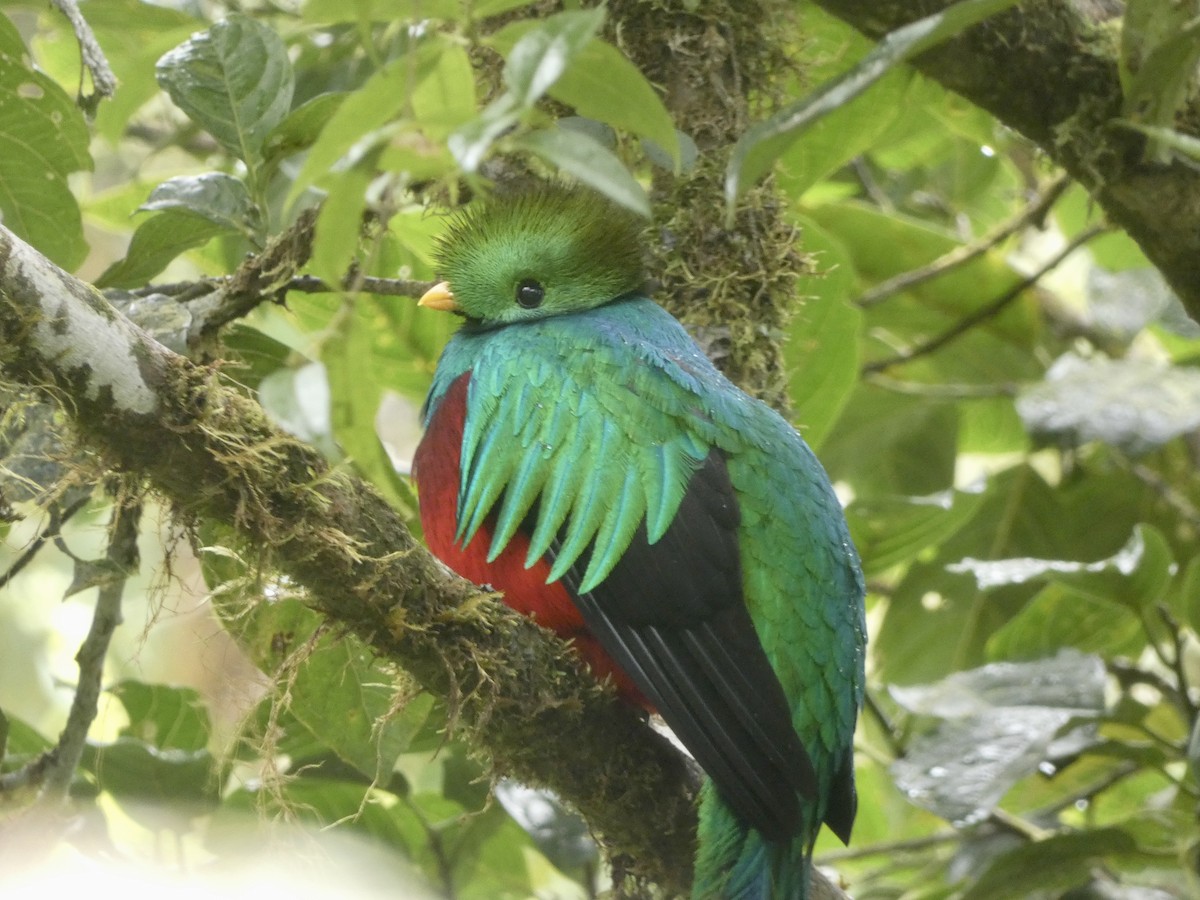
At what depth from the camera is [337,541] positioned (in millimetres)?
1747

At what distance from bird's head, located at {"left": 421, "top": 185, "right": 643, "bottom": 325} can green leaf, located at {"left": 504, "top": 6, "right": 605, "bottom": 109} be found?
1.36 m

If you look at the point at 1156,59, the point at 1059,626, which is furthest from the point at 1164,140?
the point at 1059,626

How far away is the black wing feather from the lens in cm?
195

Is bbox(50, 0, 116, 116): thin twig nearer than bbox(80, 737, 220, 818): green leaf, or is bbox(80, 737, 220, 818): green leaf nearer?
bbox(50, 0, 116, 116): thin twig

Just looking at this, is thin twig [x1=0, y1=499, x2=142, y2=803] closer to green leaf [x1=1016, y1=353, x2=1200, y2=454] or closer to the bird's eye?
the bird's eye

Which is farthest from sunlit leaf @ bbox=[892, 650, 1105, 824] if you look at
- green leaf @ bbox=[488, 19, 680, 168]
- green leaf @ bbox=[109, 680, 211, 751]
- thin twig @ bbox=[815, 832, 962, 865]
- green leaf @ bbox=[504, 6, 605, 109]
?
green leaf @ bbox=[504, 6, 605, 109]

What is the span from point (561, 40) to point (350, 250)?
0.26 m

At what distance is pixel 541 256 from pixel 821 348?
2.49 feet

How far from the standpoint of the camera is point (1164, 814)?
116 inches

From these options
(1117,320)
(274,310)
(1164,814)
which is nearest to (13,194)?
(274,310)

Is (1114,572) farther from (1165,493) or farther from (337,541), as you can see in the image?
(337,541)

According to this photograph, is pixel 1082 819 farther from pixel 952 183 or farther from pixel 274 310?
pixel 274 310

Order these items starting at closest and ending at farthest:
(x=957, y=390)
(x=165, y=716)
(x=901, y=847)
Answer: (x=165, y=716) → (x=901, y=847) → (x=957, y=390)

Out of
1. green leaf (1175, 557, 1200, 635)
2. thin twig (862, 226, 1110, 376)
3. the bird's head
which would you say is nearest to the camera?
the bird's head
